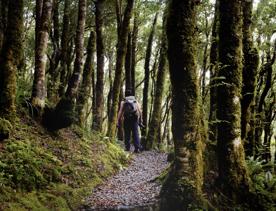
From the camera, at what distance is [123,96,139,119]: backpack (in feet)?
48.3

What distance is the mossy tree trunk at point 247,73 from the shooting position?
893cm

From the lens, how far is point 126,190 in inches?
386

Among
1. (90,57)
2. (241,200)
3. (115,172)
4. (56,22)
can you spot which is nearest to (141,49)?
(56,22)

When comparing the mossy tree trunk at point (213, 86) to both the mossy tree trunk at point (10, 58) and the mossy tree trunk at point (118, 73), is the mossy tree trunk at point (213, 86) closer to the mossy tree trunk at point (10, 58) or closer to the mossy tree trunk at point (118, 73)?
the mossy tree trunk at point (118, 73)

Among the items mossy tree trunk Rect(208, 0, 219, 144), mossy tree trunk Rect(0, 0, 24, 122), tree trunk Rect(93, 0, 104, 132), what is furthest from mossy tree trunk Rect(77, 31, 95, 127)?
mossy tree trunk Rect(0, 0, 24, 122)

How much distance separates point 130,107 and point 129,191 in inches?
217

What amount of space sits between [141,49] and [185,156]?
26311 mm

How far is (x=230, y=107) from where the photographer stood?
7562mm

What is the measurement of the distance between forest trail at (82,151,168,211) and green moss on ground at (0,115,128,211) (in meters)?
0.31

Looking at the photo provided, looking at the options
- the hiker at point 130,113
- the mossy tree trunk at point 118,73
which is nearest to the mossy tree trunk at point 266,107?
the hiker at point 130,113

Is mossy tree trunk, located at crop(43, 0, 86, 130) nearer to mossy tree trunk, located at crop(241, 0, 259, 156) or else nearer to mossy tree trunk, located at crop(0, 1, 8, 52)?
mossy tree trunk, located at crop(0, 1, 8, 52)

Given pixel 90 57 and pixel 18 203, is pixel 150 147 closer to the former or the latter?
pixel 90 57

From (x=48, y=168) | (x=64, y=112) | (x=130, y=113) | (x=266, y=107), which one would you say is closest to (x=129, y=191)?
(x=48, y=168)

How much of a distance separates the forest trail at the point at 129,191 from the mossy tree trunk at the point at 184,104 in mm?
1447
